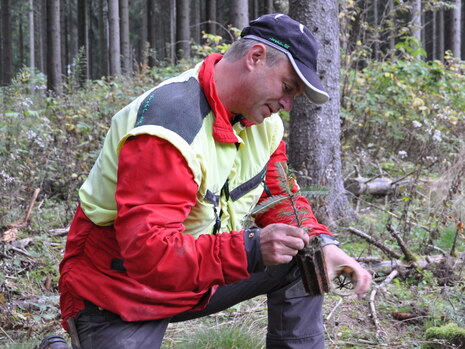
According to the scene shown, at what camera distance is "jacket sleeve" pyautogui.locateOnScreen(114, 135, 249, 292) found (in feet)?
5.98

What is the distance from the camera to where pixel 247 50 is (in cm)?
216

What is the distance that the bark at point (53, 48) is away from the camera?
1255cm

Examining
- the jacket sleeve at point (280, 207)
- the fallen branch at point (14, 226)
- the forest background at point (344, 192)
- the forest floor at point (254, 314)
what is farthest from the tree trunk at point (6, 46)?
the jacket sleeve at point (280, 207)

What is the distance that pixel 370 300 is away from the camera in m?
3.67

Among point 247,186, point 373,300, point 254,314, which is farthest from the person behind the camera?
point 373,300

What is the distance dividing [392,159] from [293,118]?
3085mm

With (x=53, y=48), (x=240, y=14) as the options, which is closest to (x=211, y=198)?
(x=240, y=14)

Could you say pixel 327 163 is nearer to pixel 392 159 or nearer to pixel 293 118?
pixel 293 118

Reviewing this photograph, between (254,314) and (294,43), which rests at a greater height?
(294,43)

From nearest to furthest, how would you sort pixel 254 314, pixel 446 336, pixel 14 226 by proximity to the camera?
1. pixel 446 336
2. pixel 254 314
3. pixel 14 226

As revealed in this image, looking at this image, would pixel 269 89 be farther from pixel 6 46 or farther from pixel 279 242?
pixel 6 46

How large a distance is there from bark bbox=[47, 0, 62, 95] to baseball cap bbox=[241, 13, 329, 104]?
10448 millimetres

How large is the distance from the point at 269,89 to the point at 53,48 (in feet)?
40.2

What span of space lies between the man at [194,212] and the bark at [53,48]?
10.3 m
